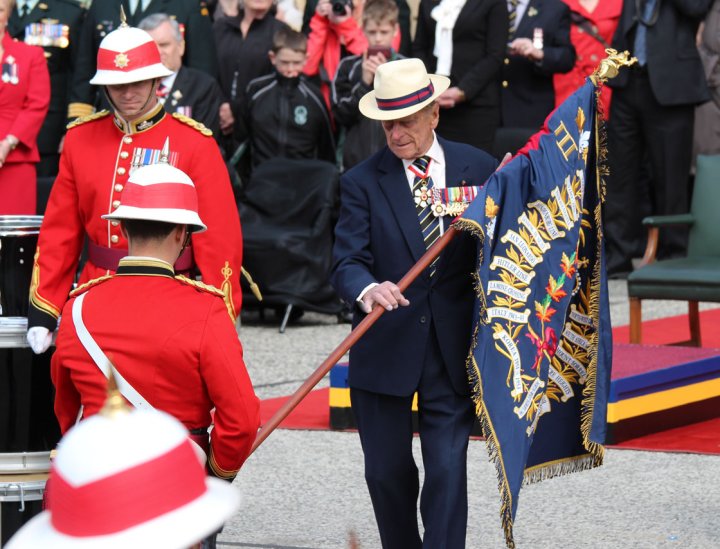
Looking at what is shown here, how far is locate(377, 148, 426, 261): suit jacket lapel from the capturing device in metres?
5.07

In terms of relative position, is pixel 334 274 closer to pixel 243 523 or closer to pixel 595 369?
pixel 595 369

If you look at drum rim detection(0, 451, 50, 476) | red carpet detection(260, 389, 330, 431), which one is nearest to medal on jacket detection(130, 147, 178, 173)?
drum rim detection(0, 451, 50, 476)

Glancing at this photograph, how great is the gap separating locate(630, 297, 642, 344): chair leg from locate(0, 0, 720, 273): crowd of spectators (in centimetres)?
202

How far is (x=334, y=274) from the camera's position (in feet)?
16.7

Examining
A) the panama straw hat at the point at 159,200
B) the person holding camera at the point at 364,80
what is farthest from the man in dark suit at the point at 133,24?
the panama straw hat at the point at 159,200

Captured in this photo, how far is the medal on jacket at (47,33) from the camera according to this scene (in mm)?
11539

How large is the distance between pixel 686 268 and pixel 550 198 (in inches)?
169

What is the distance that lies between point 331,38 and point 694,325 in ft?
12.6

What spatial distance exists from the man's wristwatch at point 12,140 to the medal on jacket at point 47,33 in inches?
62.8

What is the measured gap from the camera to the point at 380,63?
35.2 ft

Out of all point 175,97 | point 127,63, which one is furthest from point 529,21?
point 127,63

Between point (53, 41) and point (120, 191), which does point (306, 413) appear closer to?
point (120, 191)

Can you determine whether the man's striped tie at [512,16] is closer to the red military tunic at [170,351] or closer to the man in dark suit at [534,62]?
the man in dark suit at [534,62]

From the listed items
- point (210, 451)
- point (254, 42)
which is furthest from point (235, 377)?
point (254, 42)
